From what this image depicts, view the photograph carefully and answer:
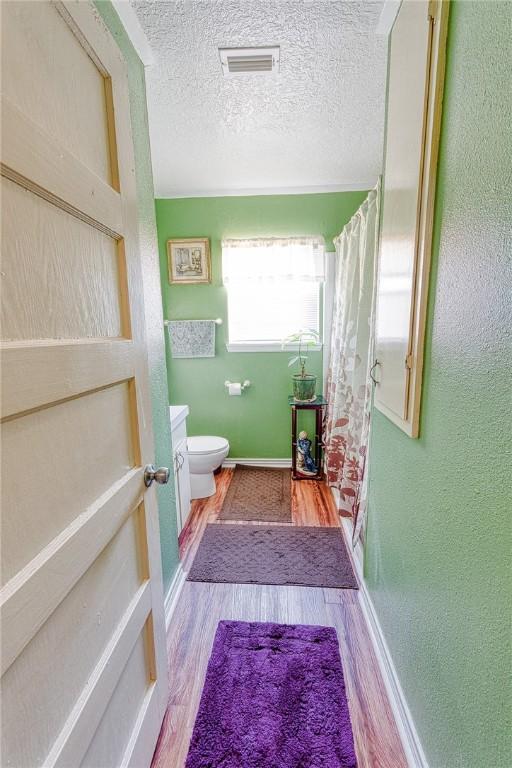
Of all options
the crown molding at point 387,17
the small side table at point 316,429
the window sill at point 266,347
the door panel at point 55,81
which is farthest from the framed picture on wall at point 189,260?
the door panel at point 55,81

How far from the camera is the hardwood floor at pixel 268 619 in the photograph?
41.4 inches

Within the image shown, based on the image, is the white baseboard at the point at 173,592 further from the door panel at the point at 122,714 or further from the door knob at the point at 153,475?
the door knob at the point at 153,475

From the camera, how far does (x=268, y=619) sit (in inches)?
59.5

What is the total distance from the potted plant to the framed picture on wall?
2.95 feet

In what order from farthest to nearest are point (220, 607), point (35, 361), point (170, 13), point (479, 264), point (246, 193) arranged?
point (246, 193), point (220, 607), point (170, 13), point (479, 264), point (35, 361)

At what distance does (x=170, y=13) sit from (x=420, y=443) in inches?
65.2

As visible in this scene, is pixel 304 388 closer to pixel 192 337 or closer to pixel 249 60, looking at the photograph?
pixel 192 337

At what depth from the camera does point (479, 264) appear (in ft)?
2.21

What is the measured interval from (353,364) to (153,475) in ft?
4.90

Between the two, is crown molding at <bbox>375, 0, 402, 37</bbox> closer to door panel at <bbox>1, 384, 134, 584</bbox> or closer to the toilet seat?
door panel at <bbox>1, 384, 134, 584</bbox>

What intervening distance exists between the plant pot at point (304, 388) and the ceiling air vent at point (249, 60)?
185 cm

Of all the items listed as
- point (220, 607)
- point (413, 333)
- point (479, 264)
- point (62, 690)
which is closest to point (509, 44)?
point (479, 264)

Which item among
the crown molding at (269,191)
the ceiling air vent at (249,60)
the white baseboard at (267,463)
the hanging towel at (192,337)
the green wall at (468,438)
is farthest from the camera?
the white baseboard at (267,463)

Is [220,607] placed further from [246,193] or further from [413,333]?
[246,193]
